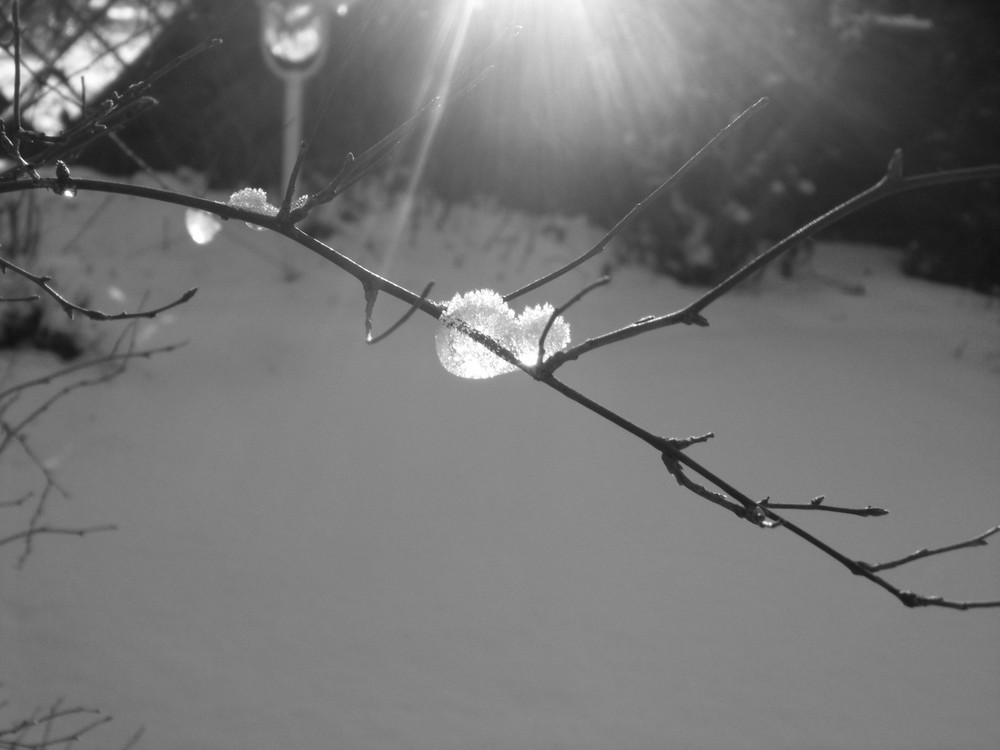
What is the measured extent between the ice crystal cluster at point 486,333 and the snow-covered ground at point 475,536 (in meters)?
1.84

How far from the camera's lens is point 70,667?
8.16 ft

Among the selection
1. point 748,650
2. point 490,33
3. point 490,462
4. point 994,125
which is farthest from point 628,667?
point 994,125

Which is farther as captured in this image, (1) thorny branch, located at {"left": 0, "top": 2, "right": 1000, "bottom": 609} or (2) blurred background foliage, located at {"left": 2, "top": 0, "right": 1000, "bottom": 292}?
(2) blurred background foliage, located at {"left": 2, "top": 0, "right": 1000, "bottom": 292}

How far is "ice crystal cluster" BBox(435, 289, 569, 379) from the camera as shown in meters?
0.82

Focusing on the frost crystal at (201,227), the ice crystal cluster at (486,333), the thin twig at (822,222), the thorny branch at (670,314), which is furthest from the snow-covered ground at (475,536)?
the thin twig at (822,222)

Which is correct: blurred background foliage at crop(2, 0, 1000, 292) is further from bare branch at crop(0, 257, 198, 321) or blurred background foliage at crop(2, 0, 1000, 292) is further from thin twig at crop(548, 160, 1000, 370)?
thin twig at crop(548, 160, 1000, 370)

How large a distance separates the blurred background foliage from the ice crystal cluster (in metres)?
4.63

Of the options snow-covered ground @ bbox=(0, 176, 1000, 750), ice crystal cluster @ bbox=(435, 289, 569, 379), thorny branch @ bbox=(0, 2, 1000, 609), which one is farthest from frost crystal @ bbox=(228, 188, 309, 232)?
snow-covered ground @ bbox=(0, 176, 1000, 750)

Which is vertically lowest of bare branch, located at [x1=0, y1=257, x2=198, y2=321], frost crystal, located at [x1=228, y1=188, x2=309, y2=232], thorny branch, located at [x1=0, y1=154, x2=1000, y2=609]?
thorny branch, located at [x1=0, y1=154, x2=1000, y2=609]

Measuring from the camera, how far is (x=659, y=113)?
5.40 metres

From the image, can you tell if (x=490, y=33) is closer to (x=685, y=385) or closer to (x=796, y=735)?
(x=685, y=385)

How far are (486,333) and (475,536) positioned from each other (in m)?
2.51

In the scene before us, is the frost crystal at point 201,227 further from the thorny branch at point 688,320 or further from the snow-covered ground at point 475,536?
the snow-covered ground at point 475,536

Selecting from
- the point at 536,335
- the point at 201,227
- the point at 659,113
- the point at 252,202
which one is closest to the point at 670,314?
the point at 536,335
